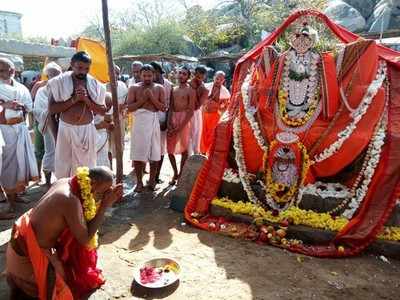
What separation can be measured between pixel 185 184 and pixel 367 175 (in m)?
2.35

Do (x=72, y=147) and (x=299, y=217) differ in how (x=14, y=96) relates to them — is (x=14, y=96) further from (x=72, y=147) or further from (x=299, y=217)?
(x=299, y=217)

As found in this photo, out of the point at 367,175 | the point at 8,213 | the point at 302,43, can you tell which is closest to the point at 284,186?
the point at 367,175

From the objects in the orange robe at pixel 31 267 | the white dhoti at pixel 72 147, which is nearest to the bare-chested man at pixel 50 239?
the orange robe at pixel 31 267

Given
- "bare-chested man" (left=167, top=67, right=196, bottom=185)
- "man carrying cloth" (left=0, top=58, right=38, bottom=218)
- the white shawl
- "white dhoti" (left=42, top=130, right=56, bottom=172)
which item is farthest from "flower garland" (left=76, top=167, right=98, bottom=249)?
"bare-chested man" (left=167, top=67, right=196, bottom=185)

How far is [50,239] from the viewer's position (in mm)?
3105

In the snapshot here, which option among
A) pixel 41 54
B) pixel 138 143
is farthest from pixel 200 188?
pixel 41 54

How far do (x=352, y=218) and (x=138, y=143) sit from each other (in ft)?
10.7

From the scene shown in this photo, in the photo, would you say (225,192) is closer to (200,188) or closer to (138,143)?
(200,188)

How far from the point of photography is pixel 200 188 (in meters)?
5.49

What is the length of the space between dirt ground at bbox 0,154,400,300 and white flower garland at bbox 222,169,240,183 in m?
0.84

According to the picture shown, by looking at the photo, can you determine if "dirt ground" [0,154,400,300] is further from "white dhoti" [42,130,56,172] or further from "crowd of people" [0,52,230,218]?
"white dhoti" [42,130,56,172]

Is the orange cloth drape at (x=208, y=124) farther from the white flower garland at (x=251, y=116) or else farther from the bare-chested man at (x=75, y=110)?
the bare-chested man at (x=75, y=110)

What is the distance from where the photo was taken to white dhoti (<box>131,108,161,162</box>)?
20.7ft

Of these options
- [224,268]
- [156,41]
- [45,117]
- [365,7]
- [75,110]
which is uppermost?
[365,7]
